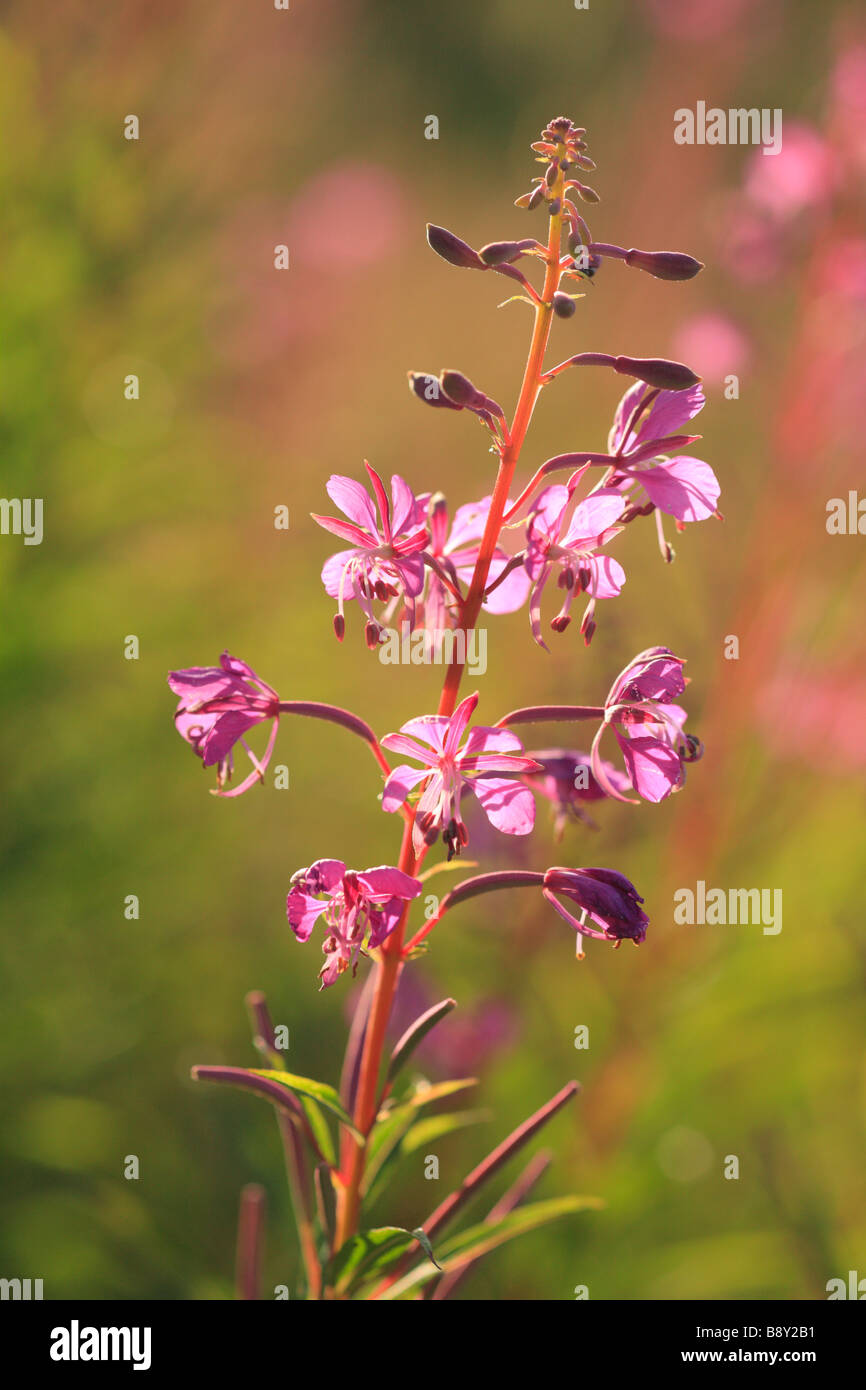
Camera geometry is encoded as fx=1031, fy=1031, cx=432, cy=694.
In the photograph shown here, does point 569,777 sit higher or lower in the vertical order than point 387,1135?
higher

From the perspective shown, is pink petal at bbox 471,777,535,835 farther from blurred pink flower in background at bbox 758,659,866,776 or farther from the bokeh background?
blurred pink flower in background at bbox 758,659,866,776

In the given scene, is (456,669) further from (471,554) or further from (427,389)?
(427,389)

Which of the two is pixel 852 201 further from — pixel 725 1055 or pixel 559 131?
pixel 725 1055

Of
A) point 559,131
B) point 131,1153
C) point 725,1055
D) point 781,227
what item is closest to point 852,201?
point 781,227

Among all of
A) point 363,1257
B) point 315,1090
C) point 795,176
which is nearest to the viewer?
point 315,1090

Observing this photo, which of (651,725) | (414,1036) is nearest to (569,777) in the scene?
(651,725)

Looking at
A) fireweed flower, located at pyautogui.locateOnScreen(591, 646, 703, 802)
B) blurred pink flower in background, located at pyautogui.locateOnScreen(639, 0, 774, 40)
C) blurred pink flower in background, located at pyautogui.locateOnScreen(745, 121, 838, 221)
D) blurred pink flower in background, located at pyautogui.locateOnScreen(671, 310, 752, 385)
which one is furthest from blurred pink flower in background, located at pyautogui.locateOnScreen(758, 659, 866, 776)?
blurred pink flower in background, located at pyautogui.locateOnScreen(639, 0, 774, 40)
